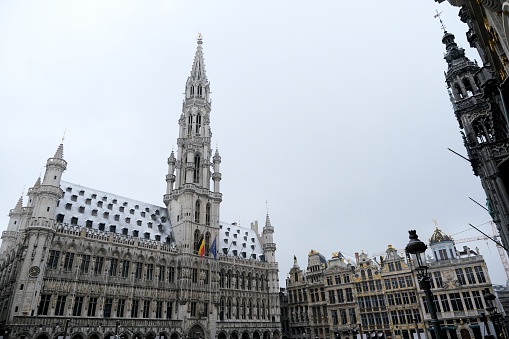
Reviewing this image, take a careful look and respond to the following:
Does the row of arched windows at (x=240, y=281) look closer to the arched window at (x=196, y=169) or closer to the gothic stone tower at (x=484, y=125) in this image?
the arched window at (x=196, y=169)

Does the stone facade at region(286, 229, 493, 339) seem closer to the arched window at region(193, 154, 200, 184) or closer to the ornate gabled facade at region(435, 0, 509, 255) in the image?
the ornate gabled facade at region(435, 0, 509, 255)

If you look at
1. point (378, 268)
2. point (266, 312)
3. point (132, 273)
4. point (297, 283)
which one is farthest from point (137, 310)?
point (378, 268)

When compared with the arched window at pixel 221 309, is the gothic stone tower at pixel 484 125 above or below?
above

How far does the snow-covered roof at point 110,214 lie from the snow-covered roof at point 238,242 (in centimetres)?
1295

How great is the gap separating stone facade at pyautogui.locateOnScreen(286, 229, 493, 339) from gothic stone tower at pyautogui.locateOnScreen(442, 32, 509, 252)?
81.3 feet

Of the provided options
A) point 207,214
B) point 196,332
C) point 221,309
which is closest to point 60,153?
point 207,214

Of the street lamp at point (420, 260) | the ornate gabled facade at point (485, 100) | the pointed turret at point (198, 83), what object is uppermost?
the pointed turret at point (198, 83)

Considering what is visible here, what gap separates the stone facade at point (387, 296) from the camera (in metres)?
49.7

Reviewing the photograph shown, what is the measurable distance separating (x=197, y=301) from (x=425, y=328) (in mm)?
36487

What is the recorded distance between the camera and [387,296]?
55.7m

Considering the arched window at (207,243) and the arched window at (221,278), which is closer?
the arched window at (207,243)

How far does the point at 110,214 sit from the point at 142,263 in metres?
9.91

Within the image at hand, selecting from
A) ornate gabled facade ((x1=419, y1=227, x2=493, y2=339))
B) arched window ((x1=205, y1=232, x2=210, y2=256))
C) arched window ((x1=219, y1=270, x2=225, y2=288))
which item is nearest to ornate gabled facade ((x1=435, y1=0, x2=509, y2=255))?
ornate gabled facade ((x1=419, y1=227, x2=493, y2=339))

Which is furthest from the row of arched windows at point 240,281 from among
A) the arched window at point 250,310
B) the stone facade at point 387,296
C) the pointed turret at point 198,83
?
the pointed turret at point 198,83
